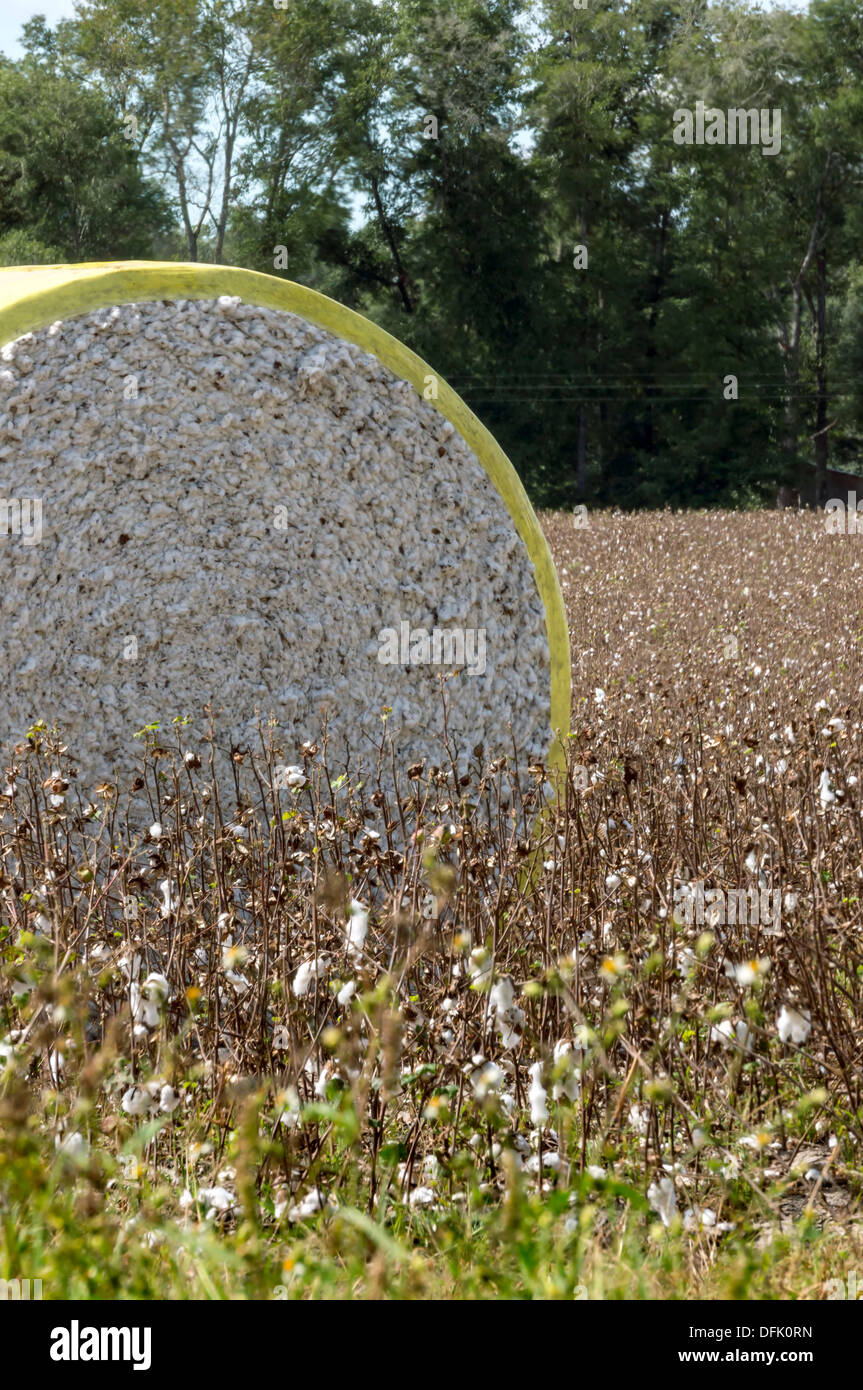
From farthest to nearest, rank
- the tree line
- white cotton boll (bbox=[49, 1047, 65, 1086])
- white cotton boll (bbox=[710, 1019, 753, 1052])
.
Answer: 1. the tree line
2. white cotton boll (bbox=[49, 1047, 65, 1086])
3. white cotton boll (bbox=[710, 1019, 753, 1052])

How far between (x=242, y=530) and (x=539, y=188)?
34.1m

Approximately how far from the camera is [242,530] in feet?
14.7

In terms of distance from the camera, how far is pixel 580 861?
383cm

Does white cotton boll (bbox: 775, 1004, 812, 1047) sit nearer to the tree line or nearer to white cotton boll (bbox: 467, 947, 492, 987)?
white cotton boll (bbox: 467, 947, 492, 987)

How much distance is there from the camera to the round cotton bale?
426 cm

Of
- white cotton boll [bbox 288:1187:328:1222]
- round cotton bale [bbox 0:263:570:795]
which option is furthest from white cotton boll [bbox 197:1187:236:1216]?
round cotton bale [bbox 0:263:570:795]

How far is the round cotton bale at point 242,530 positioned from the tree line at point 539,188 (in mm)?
30602

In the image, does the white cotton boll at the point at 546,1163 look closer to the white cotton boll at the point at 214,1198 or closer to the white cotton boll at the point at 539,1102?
the white cotton boll at the point at 539,1102

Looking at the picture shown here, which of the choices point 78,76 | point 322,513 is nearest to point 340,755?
point 322,513

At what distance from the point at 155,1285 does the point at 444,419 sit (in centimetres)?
332

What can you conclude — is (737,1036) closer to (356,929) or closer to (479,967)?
(479,967)

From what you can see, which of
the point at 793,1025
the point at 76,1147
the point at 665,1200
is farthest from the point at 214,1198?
the point at 793,1025

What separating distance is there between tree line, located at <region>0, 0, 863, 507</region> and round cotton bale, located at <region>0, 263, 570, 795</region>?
100 ft
